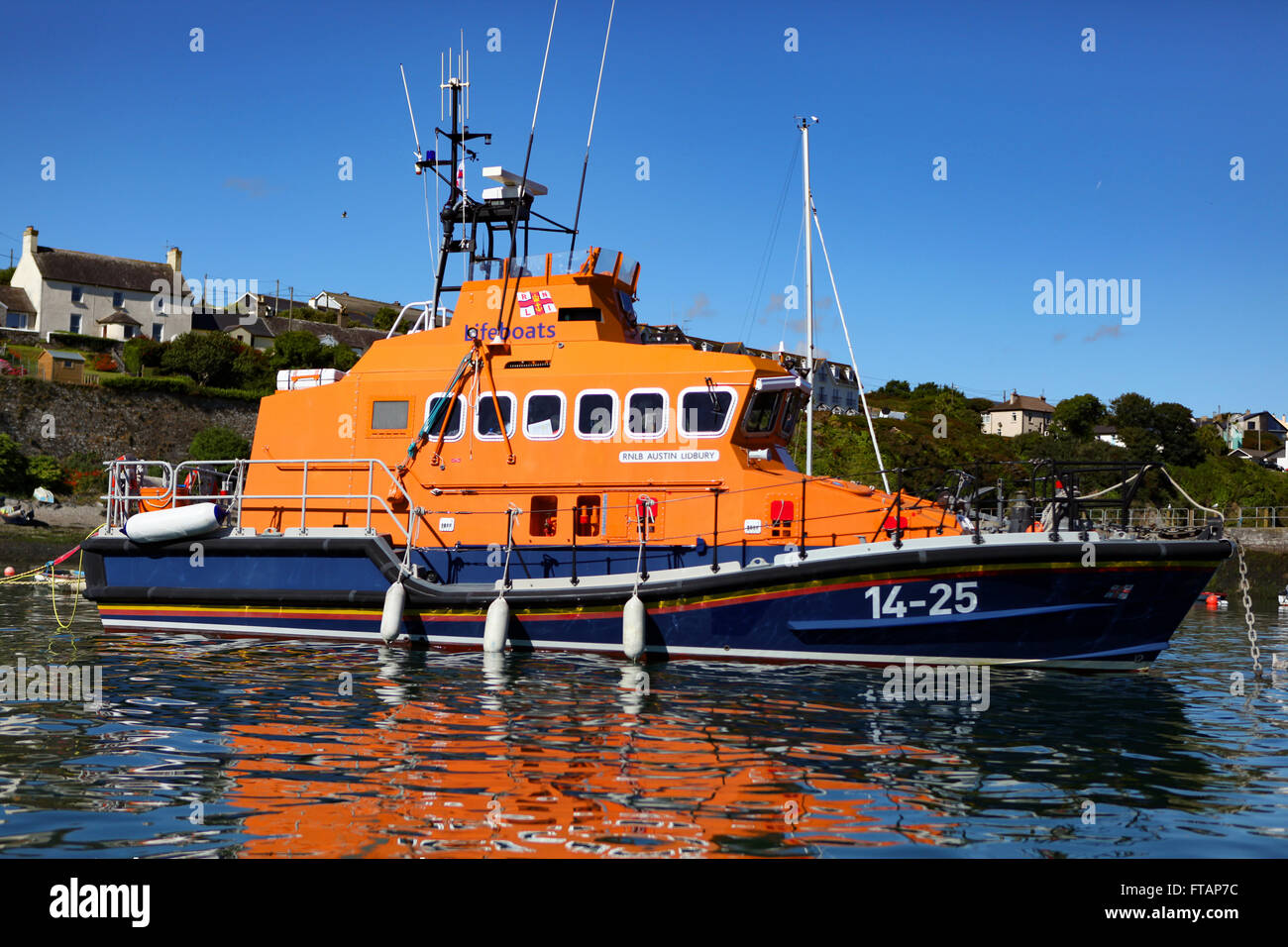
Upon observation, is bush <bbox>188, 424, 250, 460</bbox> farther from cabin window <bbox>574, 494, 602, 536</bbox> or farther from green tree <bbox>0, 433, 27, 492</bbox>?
cabin window <bbox>574, 494, 602, 536</bbox>

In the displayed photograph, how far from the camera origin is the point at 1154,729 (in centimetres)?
775

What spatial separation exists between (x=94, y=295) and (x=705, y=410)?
59262 millimetres

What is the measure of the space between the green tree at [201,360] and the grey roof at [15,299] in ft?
47.8

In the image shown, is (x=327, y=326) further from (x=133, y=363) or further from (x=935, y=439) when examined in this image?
(x=935, y=439)

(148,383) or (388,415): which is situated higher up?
(148,383)

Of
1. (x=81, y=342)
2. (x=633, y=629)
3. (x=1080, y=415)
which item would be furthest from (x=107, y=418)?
(x=1080, y=415)

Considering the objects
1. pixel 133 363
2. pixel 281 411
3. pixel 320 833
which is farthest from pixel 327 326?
pixel 320 833

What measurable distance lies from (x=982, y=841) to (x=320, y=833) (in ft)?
10.5

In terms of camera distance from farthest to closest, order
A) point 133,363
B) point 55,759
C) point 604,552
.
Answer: point 133,363
point 604,552
point 55,759

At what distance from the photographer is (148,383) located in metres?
44.0

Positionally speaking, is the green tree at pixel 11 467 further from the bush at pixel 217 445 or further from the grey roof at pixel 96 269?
the grey roof at pixel 96 269

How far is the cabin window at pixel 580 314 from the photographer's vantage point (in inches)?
460

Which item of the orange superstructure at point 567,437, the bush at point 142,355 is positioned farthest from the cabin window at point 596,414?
the bush at point 142,355

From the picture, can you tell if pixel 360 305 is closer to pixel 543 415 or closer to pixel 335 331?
pixel 335 331
